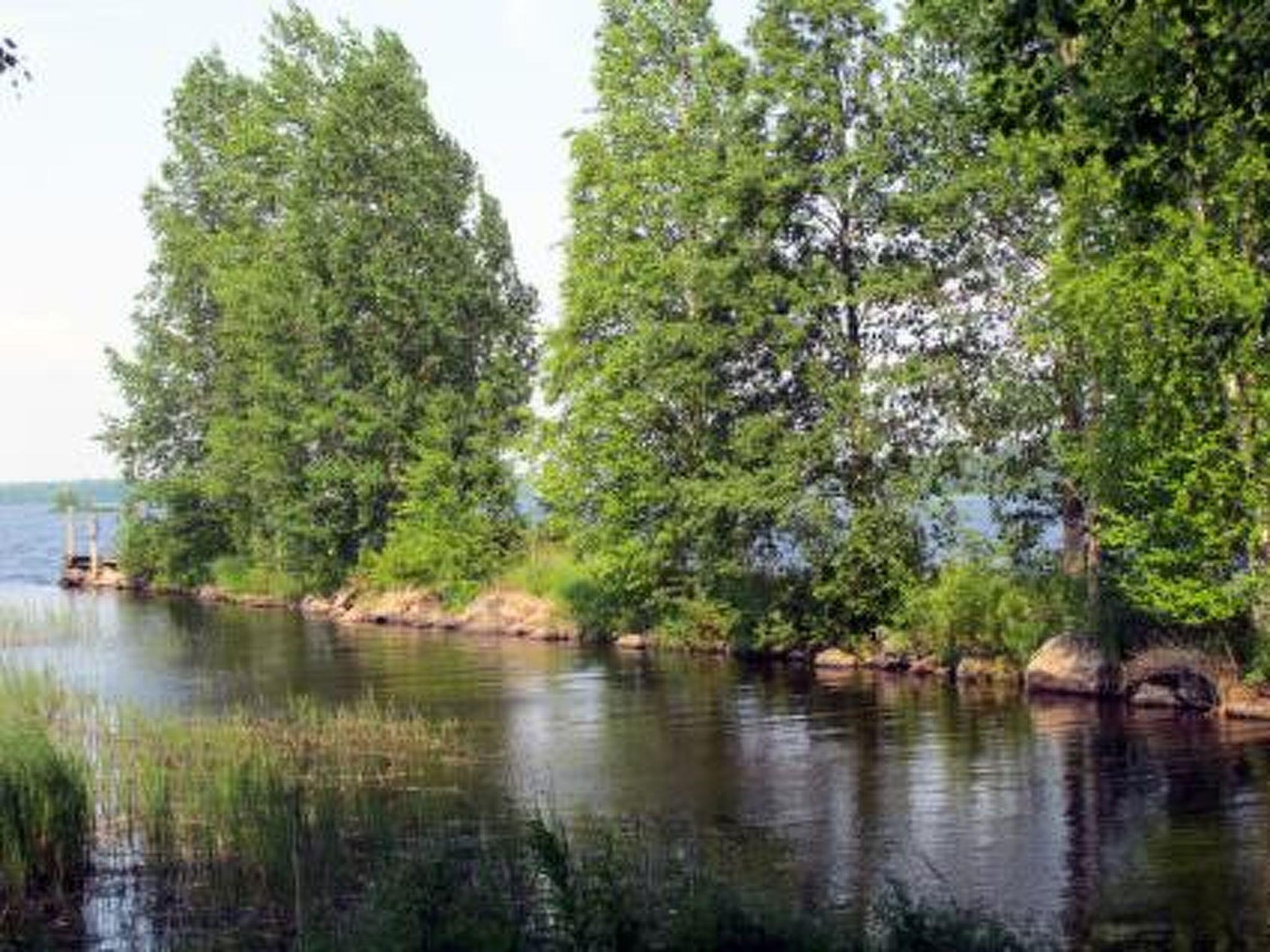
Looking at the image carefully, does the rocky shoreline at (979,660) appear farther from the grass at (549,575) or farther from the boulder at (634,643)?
the grass at (549,575)

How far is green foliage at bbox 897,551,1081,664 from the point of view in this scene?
127ft

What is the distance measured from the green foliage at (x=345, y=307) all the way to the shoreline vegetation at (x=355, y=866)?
3648cm

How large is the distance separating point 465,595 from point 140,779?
1501 inches

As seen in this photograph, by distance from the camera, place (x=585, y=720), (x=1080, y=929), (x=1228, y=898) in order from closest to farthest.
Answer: (x=1080, y=929)
(x=1228, y=898)
(x=585, y=720)

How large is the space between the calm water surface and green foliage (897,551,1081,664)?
1.62m

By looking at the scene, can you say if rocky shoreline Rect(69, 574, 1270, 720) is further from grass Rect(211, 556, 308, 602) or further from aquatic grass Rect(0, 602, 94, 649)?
aquatic grass Rect(0, 602, 94, 649)

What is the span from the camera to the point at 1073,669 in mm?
36625

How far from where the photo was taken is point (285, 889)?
18.6 metres

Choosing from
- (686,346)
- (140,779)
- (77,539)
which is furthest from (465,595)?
(77,539)

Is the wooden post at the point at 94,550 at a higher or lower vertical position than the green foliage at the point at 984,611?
higher

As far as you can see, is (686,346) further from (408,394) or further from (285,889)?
(285,889)

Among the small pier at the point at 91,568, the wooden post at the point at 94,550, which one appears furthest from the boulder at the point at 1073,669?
the wooden post at the point at 94,550

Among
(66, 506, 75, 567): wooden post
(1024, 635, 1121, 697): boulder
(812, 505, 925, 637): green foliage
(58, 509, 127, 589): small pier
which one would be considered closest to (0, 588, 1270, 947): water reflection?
(1024, 635, 1121, 697): boulder

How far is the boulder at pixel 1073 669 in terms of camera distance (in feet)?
118
